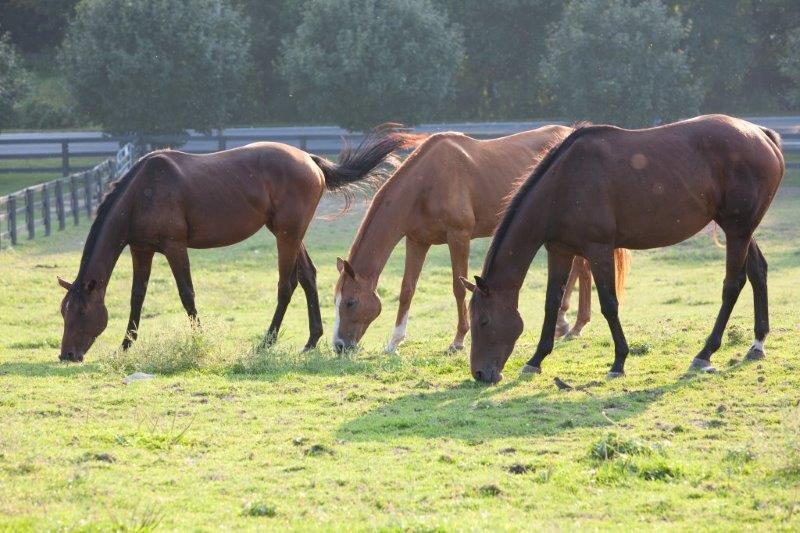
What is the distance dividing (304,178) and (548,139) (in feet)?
8.59

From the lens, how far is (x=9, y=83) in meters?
32.1

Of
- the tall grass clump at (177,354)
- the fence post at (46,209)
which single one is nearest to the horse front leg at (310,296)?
the tall grass clump at (177,354)

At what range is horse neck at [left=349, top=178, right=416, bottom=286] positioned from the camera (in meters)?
10.2

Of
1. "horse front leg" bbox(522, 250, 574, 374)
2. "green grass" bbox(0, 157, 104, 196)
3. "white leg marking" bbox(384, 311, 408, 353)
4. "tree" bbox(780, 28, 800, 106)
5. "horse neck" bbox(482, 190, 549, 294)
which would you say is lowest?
"green grass" bbox(0, 157, 104, 196)

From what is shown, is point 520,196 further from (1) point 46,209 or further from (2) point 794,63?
(2) point 794,63

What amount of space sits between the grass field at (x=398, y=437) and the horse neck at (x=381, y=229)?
0.82 metres

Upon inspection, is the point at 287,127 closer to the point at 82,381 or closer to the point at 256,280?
the point at 256,280

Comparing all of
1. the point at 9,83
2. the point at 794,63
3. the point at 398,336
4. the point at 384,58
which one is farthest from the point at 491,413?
the point at 9,83

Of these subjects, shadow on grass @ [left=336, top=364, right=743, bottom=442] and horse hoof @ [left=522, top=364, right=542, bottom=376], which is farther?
horse hoof @ [left=522, top=364, right=542, bottom=376]

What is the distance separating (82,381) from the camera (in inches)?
352

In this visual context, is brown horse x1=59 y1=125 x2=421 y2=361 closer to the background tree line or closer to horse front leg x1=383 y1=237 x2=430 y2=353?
horse front leg x1=383 y1=237 x2=430 y2=353

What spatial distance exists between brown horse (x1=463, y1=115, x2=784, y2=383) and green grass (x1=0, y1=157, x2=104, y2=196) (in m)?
24.6

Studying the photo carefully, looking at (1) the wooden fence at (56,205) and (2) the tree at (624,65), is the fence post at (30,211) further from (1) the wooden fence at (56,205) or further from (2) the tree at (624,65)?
(2) the tree at (624,65)

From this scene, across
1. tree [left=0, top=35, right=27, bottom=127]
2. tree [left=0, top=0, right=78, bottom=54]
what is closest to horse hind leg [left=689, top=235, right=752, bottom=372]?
tree [left=0, top=35, right=27, bottom=127]
